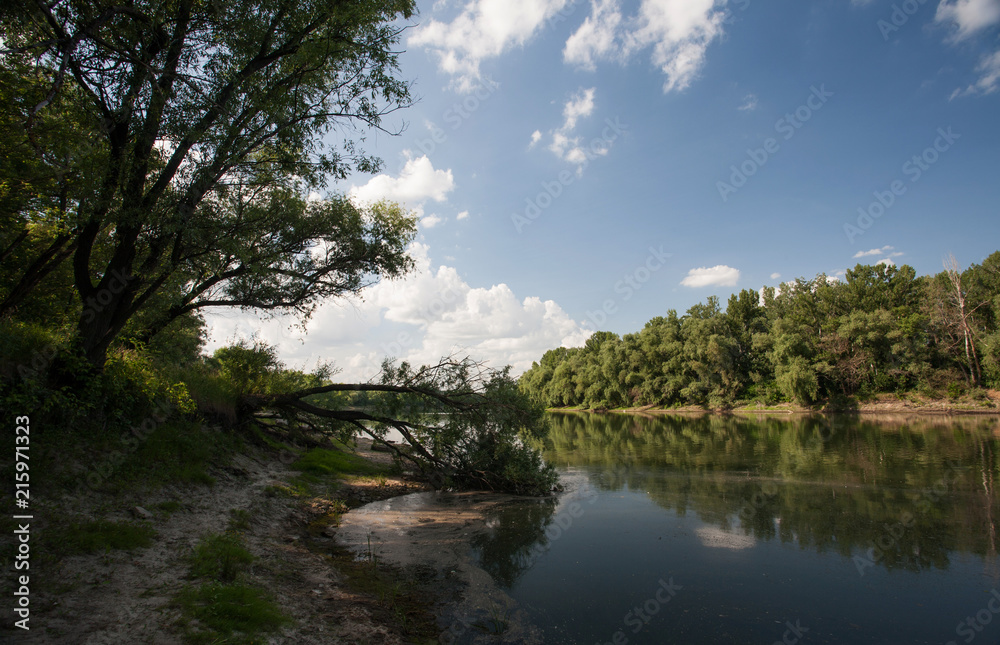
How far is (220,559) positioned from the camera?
24.6 ft

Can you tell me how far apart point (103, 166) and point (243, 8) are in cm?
472

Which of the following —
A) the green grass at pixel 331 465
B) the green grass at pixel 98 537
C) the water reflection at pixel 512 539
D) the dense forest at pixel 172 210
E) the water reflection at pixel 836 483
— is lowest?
the water reflection at pixel 836 483

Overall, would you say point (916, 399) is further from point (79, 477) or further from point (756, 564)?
point (79, 477)

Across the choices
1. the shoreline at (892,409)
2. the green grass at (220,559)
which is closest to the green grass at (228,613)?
the green grass at (220,559)

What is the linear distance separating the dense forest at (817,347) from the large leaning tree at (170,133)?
51160 millimetres

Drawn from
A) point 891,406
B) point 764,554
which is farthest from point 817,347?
point 764,554

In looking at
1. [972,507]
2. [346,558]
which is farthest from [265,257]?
[972,507]

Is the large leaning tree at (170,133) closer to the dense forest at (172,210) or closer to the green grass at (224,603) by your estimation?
the dense forest at (172,210)

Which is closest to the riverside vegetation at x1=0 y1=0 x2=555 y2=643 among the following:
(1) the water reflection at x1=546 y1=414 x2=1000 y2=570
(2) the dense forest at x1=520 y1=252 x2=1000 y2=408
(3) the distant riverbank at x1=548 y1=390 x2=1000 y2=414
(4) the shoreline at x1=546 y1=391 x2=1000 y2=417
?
(1) the water reflection at x1=546 y1=414 x2=1000 y2=570

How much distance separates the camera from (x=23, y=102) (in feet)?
34.6

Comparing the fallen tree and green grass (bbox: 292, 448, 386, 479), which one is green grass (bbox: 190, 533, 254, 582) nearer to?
the fallen tree

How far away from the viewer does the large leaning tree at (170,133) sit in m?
9.52

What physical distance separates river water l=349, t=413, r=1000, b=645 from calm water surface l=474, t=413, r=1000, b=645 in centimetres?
4

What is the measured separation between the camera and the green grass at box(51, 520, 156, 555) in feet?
20.5
